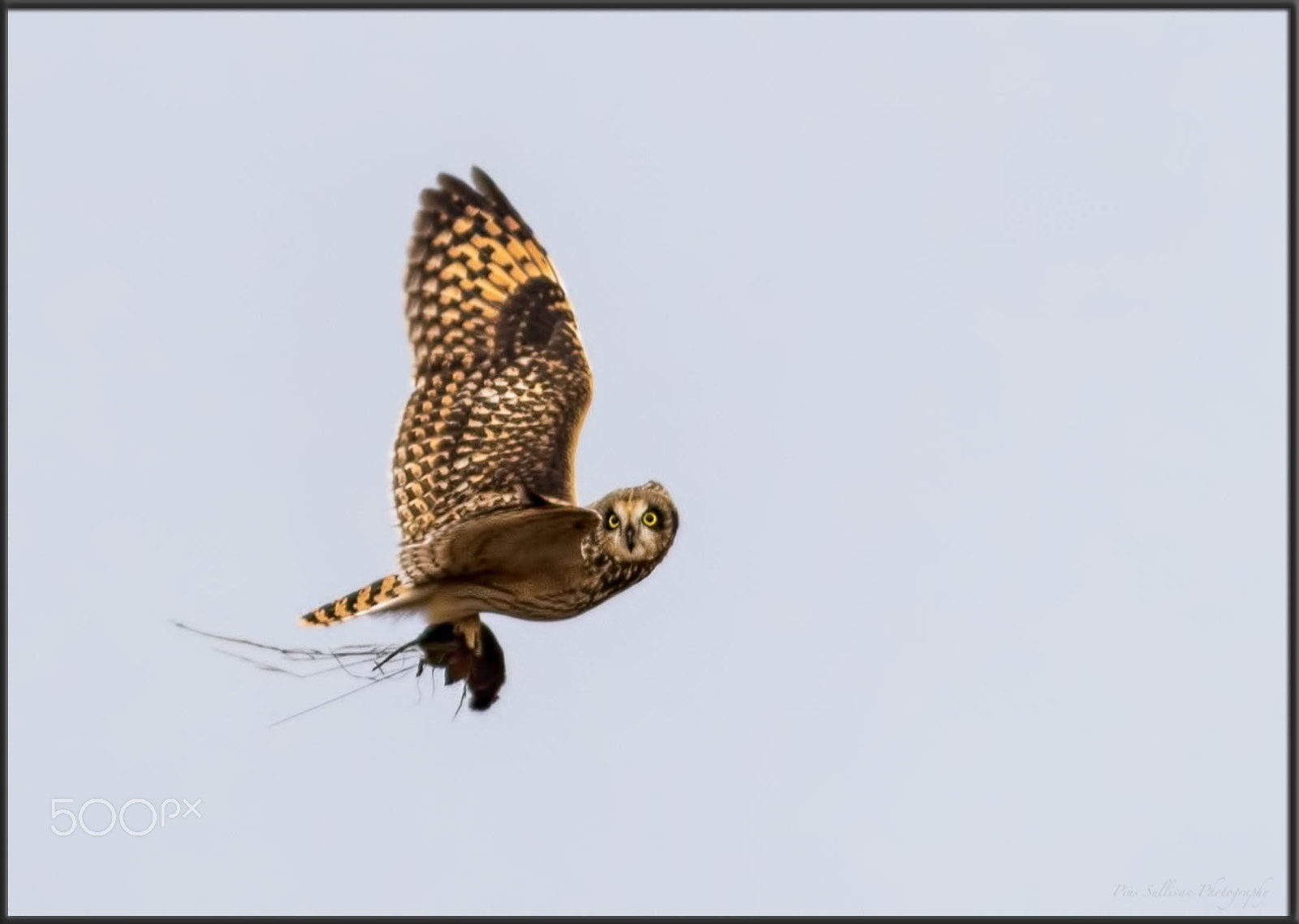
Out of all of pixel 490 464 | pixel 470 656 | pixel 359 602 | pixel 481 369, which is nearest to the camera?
pixel 359 602

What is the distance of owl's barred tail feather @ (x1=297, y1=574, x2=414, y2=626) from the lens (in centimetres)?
812

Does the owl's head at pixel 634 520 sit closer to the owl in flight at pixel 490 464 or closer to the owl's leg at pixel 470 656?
the owl in flight at pixel 490 464

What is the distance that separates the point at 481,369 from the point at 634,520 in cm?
165

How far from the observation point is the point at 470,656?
8812mm

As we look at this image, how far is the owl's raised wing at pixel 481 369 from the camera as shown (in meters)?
9.02

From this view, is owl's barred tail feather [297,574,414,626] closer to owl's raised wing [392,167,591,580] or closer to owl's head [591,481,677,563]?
owl's raised wing [392,167,591,580]

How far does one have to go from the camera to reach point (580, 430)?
9.42 metres

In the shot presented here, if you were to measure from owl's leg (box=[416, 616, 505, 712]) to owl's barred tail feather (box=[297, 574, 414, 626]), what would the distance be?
444 mm

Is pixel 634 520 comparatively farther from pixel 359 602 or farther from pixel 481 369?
pixel 481 369

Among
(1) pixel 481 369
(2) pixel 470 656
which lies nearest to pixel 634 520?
(2) pixel 470 656

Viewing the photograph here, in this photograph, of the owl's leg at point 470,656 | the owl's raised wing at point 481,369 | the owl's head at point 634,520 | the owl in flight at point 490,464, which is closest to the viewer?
the owl in flight at point 490,464

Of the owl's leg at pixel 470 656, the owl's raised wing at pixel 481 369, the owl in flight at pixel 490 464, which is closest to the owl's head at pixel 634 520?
the owl in flight at pixel 490 464

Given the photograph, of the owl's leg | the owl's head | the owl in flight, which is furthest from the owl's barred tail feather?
the owl's head

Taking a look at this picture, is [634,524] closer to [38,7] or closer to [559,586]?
[559,586]
